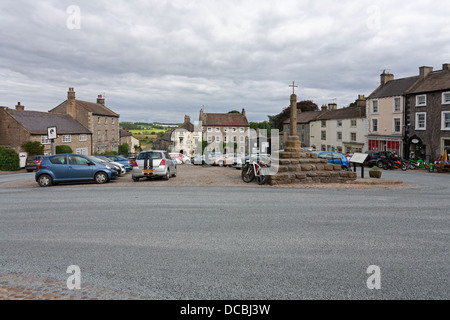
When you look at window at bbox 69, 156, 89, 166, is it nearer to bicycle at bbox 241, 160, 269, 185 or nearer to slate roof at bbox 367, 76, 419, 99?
bicycle at bbox 241, 160, 269, 185

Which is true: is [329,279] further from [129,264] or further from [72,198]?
[72,198]

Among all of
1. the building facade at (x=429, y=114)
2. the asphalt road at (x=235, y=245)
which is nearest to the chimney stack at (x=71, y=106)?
the asphalt road at (x=235, y=245)

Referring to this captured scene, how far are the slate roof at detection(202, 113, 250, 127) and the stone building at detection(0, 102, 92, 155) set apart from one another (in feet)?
92.4

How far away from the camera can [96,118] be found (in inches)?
2078

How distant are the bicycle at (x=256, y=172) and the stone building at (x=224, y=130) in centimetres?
5173

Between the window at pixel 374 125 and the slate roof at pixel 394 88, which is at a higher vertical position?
the slate roof at pixel 394 88

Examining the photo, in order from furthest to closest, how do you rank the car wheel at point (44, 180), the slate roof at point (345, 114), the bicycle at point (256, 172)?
the slate roof at point (345, 114) → the bicycle at point (256, 172) → the car wheel at point (44, 180)

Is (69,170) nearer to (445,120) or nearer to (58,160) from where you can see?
(58,160)

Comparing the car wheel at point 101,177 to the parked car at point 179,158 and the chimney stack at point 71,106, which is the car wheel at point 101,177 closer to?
the parked car at point 179,158

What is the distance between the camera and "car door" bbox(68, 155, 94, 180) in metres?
16.5

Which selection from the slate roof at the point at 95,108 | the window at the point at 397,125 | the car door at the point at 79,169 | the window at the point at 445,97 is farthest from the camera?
the slate roof at the point at 95,108

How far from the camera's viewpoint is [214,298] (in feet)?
14.5

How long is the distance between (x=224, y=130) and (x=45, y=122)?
121 ft

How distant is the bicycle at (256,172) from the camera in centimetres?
1638
